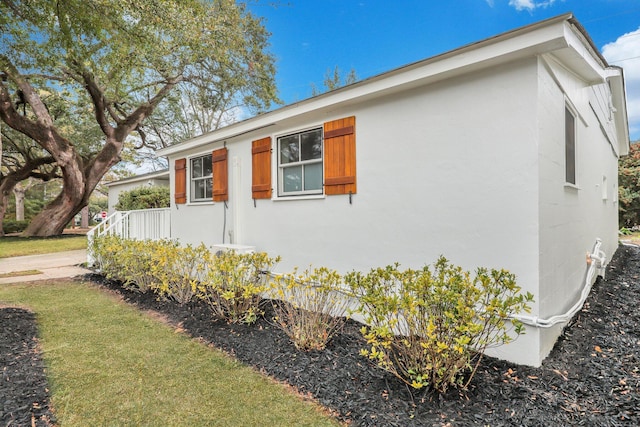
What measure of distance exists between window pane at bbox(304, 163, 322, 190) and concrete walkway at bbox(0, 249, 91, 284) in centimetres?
635

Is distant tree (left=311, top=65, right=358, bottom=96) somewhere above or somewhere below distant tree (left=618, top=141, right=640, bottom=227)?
above

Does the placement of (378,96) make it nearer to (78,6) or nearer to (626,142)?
(78,6)

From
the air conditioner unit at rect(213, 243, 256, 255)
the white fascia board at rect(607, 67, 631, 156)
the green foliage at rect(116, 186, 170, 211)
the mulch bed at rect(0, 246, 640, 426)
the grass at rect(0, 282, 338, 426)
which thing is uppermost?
the white fascia board at rect(607, 67, 631, 156)

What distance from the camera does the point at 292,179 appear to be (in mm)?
5289

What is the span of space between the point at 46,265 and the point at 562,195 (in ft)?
37.4

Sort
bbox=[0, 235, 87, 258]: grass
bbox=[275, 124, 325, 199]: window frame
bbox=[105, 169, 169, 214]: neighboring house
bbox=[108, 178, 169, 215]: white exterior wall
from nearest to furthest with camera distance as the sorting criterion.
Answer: bbox=[275, 124, 325, 199]: window frame < bbox=[0, 235, 87, 258]: grass < bbox=[105, 169, 169, 214]: neighboring house < bbox=[108, 178, 169, 215]: white exterior wall

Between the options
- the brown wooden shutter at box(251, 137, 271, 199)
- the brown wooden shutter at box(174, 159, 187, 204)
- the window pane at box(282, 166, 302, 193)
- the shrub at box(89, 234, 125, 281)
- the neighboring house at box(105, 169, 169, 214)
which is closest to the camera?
the window pane at box(282, 166, 302, 193)

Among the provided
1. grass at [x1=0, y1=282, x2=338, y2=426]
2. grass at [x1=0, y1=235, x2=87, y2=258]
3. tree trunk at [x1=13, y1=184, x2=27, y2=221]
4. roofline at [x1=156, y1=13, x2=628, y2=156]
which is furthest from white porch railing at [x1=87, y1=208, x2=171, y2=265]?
tree trunk at [x1=13, y1=184, x2=27, y2=221]

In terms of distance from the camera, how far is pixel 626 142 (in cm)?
1070

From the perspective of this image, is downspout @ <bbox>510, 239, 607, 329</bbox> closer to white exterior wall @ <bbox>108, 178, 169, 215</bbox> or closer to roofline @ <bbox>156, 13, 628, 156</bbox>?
roofline @ <bbox>156, 13, 628, 156</bbox>

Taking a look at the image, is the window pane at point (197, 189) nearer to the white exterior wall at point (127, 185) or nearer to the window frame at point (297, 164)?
the window frame at point (297, 164)

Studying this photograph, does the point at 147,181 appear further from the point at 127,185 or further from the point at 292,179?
the point at 292,179

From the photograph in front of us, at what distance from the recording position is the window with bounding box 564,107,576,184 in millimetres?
4045

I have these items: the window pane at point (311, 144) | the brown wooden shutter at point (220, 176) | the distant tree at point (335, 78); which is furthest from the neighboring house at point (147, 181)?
the distant tree at point (335, 78)
